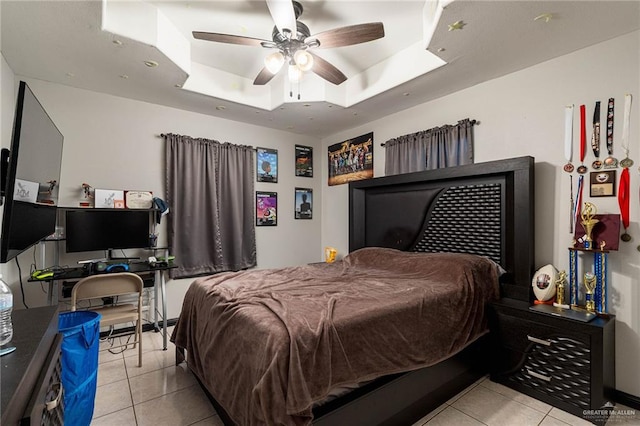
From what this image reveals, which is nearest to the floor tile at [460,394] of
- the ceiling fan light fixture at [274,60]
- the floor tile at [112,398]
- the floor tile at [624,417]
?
the floor tile at [624,417]

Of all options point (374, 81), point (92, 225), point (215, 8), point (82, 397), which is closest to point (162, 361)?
point (82, 397)

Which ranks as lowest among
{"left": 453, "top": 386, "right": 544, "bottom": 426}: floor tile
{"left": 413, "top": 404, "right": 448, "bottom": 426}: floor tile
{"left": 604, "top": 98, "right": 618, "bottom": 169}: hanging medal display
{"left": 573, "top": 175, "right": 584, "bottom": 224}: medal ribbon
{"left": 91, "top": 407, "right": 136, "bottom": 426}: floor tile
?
{"left": 453, "top": 386, "right": 544, "bottom": 426}: floor tile

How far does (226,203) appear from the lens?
3998 millimetres

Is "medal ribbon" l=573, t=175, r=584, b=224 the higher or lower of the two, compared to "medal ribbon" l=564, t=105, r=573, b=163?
A: lower

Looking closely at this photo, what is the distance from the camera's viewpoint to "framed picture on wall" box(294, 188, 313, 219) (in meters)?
4.71

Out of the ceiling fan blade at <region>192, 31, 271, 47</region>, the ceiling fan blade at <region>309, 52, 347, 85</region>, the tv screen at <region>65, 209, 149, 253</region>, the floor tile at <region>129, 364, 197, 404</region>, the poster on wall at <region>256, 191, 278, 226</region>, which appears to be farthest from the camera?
the poster on wall at <region>256, 191, 278, 226</region>

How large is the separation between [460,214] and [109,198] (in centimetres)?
364

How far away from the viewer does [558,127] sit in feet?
8.22

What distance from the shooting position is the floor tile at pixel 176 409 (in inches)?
76.4

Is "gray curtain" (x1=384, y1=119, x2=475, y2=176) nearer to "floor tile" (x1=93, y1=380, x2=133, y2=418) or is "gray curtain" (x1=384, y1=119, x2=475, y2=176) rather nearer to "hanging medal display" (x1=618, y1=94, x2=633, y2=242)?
"hanging medal display" (x1=618, y1=94, x2=633, y2=242)

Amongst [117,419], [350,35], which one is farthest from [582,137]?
[117,419]

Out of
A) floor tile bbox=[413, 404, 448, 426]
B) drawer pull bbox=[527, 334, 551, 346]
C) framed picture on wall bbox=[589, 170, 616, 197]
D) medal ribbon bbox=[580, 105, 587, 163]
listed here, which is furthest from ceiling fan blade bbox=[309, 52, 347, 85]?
floor tile bbox=[413, 404, 448, 426]

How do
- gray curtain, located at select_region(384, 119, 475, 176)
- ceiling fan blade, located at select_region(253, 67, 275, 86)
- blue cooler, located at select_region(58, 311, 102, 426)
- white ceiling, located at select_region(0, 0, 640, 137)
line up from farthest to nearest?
gray curtain, located at select_region(384, 119, 475, 176), ceiling fan blade, located at select_region(253, 67, 275, 86), white ceiling, located at select_region(0, 0, 640, 137), blue cooler, located at select_region(58, 311, 102, 426)

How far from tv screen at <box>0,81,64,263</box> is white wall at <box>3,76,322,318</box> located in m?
1.20
